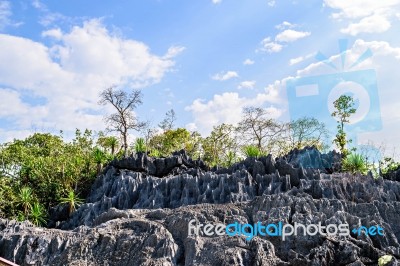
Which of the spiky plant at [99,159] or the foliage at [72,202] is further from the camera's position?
the spiky plant at [99,159]

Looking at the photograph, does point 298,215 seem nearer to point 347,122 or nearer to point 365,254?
point 365,254

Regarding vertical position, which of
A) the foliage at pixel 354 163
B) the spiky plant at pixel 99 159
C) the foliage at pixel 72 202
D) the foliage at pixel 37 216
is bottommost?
the foliage at pixel 37 216

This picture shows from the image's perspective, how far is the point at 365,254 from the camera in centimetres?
964

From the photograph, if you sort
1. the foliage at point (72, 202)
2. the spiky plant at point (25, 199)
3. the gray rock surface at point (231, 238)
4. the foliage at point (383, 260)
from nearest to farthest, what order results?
the foliage at point (383, 260)
the gray rock surface at point (231, 238)
the foliage at point (72, 202)
the spiky plant at point (25, 199)

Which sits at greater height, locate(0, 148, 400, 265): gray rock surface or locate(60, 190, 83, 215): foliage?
locate(60, 190, 83, 215): foliage

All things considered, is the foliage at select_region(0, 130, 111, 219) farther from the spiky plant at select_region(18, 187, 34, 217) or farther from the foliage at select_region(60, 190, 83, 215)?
the foliage at select_region(60, 190, 83, 215)

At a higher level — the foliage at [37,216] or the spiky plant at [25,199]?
the spiky plant at [25,199]

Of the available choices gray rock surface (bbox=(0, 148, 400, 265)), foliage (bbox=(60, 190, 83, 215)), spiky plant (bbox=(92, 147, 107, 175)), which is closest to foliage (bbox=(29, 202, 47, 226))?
foliage (bbox=(60, 190, 83, 215))

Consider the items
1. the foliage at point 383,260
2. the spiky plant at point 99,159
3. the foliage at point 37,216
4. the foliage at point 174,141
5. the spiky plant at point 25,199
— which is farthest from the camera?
the foliage at point 174,141

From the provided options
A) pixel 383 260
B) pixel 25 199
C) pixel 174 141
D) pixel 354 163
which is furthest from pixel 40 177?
pixel 383 260

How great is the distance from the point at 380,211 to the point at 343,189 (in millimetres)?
3068

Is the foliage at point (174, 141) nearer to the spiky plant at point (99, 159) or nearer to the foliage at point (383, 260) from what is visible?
the spiky plant at point (99, 159)

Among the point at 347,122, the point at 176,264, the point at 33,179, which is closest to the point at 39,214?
the point at 33,179

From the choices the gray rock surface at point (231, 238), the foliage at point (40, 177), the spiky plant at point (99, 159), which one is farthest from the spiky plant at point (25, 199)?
the gray rock surface at point (231, 238)
